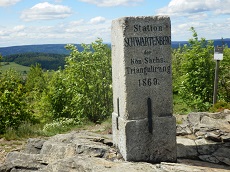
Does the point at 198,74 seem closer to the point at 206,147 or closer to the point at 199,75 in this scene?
the point at 199,75

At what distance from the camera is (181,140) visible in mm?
8344

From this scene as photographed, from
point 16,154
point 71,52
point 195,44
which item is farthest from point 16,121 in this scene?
point 195,44

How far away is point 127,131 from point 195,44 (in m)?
12.7

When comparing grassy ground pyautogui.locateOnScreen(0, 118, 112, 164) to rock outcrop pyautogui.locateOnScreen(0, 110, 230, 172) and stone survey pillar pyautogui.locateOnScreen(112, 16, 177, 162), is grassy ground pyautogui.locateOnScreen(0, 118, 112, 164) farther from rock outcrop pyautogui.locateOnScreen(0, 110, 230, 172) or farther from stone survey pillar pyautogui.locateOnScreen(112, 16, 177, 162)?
stone survey pillar pyautogui.locateOnScreen(112, 16, 177, 162)

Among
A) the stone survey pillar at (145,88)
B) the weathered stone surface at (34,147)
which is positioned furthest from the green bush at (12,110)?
the stone survey pillar at (145,88)

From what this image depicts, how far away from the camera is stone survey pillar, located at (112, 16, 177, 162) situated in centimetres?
647

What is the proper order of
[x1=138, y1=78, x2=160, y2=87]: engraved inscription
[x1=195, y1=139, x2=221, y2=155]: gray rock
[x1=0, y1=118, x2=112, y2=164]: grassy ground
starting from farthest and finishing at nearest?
[x1=0, y1=118, x2=112, y2=164]: grassy ground < [x1=195, y1=139, x2=221, y2=155]: gray rock < [x1=138, y1=78, x2=160, y2=87]: engraved inscription

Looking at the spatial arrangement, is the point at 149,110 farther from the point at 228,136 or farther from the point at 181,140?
the point at 228,136

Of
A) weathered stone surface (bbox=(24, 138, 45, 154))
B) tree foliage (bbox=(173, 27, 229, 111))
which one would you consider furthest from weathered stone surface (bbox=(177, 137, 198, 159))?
tree foliage (bbox=(173, 27, 229, 111))

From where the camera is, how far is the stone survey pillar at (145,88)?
21.2 ft

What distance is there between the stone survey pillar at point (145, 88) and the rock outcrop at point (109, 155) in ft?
1.28

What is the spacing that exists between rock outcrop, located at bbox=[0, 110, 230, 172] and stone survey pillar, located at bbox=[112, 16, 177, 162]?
0.39 metres

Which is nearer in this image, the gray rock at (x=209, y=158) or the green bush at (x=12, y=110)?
the gray rock at (x=209, y=158)

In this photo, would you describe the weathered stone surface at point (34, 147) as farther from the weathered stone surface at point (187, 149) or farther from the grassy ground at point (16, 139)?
the weathered stone surface at point (187, 149)
